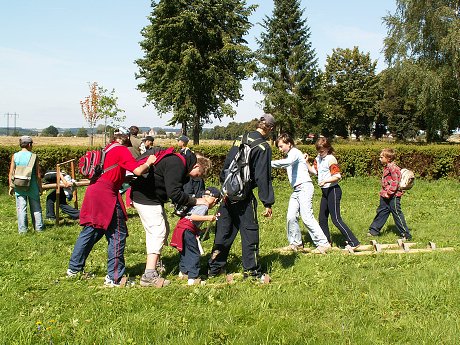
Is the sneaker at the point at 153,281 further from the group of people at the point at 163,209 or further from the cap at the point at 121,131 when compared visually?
the cap at the point at 121,131

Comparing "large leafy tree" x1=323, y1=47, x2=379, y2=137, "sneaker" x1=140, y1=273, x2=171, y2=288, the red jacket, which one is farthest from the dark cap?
"large leafy tree" x1=323, y1=47, x2=379, y2=137

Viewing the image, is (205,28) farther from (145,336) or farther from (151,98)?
(145,336)

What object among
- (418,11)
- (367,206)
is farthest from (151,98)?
(367,206)

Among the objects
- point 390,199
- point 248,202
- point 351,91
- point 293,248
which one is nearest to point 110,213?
point 248,202

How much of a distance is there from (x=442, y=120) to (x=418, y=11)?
25.1 ft

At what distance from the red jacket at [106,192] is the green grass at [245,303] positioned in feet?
2.59

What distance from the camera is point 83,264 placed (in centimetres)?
582

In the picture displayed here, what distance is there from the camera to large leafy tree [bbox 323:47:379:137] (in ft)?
209

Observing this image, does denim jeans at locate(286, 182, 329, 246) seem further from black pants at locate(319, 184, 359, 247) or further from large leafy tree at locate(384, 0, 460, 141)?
large leafy tree at locate(384, 0, 460, 141)

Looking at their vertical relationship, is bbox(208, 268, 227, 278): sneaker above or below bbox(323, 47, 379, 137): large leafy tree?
below

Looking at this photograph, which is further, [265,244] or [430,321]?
[265,244]

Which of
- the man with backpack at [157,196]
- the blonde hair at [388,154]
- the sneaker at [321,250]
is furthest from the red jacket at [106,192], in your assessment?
the blonde hair at [388,154]

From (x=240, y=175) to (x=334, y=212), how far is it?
282cm

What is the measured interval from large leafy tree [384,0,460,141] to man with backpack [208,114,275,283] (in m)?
27.4
